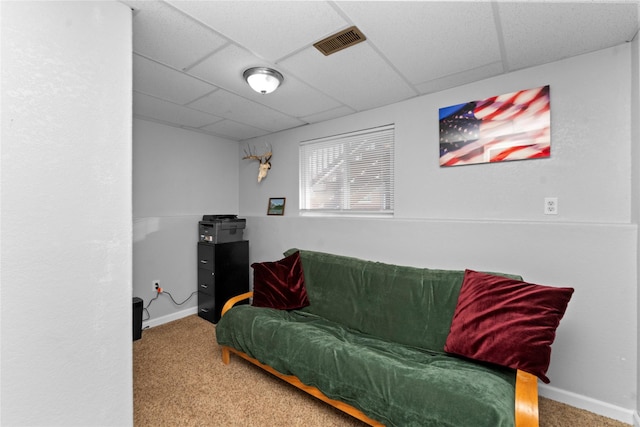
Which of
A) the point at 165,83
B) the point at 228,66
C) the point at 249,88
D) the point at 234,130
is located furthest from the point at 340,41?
the point at 234,130

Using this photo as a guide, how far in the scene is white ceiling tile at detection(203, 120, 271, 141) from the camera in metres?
3.54

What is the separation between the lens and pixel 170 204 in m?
3.65

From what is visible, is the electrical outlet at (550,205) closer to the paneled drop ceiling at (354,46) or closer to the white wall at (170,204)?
the paneled drop ceiling at (354,46)

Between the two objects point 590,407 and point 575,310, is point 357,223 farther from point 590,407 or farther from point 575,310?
point 590,407

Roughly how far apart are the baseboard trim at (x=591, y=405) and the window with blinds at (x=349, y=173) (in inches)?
72.9

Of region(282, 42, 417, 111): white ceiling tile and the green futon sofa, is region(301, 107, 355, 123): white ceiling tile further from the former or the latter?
the green futon sofa

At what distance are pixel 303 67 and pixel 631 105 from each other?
7.25ft

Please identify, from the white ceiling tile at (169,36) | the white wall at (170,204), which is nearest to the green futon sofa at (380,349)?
the white wall at (170,204)

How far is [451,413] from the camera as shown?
136cm

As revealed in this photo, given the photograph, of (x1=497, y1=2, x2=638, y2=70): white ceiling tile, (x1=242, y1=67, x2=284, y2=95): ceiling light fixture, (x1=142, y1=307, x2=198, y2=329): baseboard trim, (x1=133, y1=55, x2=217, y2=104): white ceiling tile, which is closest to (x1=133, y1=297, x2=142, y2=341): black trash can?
(x1=142, y1=307, x2=198, y2=329): baseboard trim

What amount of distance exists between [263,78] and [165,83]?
90 centimetres

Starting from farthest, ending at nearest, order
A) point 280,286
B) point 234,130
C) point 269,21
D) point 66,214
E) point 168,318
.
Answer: point 234,130, point 168,318, point 280,286, point 269,21, point 66,214

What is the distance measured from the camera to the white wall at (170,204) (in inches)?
132

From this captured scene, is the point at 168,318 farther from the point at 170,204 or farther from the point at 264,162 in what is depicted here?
the point at 264,162
